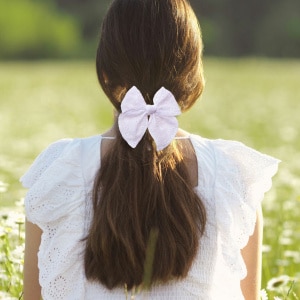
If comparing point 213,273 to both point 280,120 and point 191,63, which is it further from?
point 280,120

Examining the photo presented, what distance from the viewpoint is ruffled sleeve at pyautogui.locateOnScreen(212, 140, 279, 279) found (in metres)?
2.47

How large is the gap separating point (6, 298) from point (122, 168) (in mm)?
568

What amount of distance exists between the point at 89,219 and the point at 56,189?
0.37ft

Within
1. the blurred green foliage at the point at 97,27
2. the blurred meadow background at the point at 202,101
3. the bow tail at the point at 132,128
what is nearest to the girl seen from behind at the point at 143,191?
the bow tail at the point at 132,128

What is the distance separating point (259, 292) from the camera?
263cm

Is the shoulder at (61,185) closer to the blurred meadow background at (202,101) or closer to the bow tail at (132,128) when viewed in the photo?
the bow tail at (132,128)

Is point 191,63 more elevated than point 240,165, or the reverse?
point 191,63

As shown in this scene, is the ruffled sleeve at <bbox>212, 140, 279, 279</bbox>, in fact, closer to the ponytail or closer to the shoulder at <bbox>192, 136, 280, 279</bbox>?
the shoulder at <bbox>192, 136, 280, 279</bbox>

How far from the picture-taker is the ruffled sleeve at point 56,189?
8.04ft

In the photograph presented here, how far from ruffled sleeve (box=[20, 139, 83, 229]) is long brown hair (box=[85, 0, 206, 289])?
79 mm

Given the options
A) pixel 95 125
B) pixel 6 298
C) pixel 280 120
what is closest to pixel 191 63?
pixel 6 298

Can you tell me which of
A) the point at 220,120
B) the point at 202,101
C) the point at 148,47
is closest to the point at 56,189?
the point at 148,47

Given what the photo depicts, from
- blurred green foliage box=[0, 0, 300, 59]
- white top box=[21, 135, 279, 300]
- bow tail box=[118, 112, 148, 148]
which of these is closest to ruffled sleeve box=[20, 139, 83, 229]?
white top box=[21, 135, 279, 300]

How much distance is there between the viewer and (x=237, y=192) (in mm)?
2510
